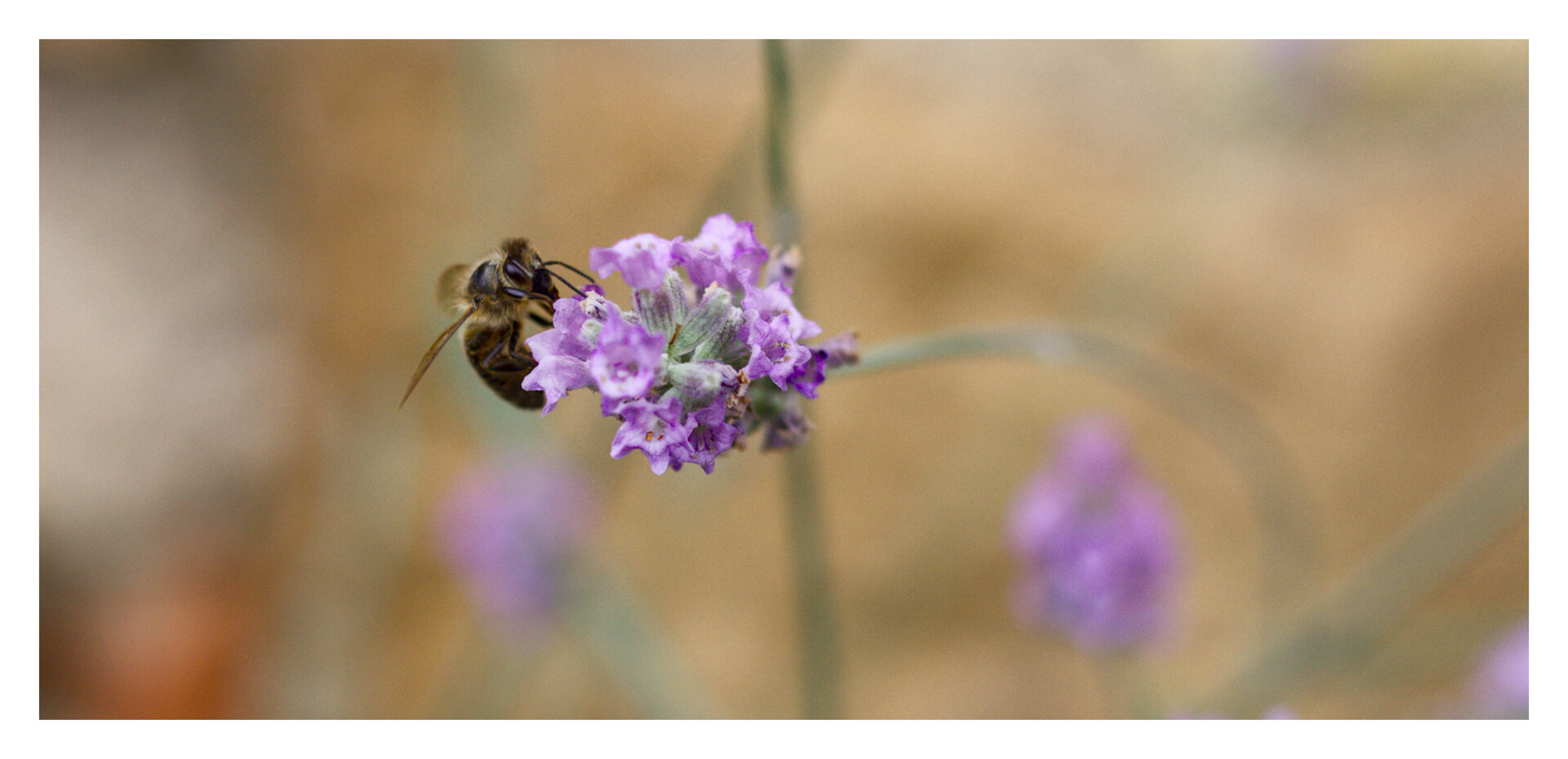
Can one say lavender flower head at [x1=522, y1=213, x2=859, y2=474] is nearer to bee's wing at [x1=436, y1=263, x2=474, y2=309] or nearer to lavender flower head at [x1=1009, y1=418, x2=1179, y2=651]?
bee's wing at [x1=436, y1=263, x2=474, y2=309]

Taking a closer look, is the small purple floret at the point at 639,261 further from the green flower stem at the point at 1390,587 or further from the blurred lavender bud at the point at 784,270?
the green flower stem at the point at 1390,587

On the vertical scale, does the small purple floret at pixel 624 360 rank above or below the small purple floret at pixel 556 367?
below

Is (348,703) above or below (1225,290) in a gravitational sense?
below

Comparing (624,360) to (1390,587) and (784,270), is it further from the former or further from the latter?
(1390,587)

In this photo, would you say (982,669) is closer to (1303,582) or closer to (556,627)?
(1303,582)

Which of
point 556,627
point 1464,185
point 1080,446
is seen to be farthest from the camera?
point 1464,185

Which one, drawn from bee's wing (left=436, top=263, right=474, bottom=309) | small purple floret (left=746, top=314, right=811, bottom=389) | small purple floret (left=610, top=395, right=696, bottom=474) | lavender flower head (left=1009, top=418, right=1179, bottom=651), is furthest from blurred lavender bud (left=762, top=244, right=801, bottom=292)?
lavender flower head (left=1009, top=418, right=1179, bottom=651)

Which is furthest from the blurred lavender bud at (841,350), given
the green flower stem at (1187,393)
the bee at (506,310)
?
the bee at (506,310)
